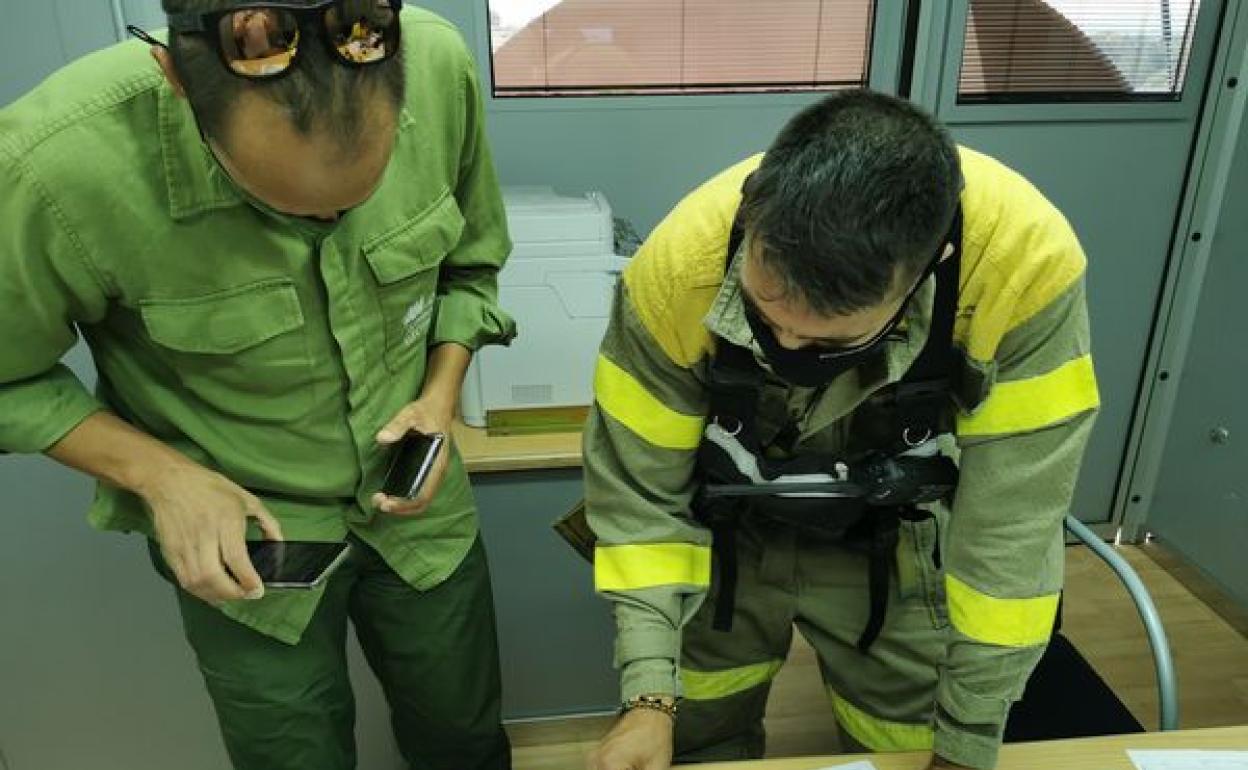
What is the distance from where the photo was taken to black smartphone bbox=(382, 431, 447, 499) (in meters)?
1.10

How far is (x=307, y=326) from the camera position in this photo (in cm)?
104

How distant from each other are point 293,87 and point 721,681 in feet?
3.08

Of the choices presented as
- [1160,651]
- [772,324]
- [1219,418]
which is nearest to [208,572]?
[772,324]

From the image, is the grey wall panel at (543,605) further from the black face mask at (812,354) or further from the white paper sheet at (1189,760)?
the white paper sheet at (1189,760)

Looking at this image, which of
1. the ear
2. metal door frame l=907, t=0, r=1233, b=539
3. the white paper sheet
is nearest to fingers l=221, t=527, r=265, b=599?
the ear

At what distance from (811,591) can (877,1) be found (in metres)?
1.47

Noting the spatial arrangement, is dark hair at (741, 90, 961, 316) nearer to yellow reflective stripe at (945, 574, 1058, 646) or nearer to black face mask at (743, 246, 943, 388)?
black face mask at (743, 246, 943, 388)

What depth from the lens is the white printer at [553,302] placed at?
5.32ft

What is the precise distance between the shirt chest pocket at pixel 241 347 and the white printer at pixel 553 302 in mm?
594

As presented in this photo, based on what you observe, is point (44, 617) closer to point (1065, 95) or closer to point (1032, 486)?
point (1032, 486)

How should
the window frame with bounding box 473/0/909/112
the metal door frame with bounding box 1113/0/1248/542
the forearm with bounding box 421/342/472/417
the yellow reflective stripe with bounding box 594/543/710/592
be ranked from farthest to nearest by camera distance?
1. the metal door frame with bounding box 1113/0/1248/542
2. the window frame with bounding box 473/0/909/112
3. the forearm with bounding box 421/342/472/417
4. the yellow reflective stripe with bounding box 594/543/710/592

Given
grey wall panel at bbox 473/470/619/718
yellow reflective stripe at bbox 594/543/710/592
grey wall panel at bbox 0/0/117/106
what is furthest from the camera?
grey wall panel at bbox 473/470/619/718

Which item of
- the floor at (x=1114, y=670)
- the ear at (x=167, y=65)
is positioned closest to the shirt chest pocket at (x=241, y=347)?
the ear at (x=167, y=65)

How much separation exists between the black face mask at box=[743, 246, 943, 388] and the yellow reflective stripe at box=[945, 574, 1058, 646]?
326 mm
